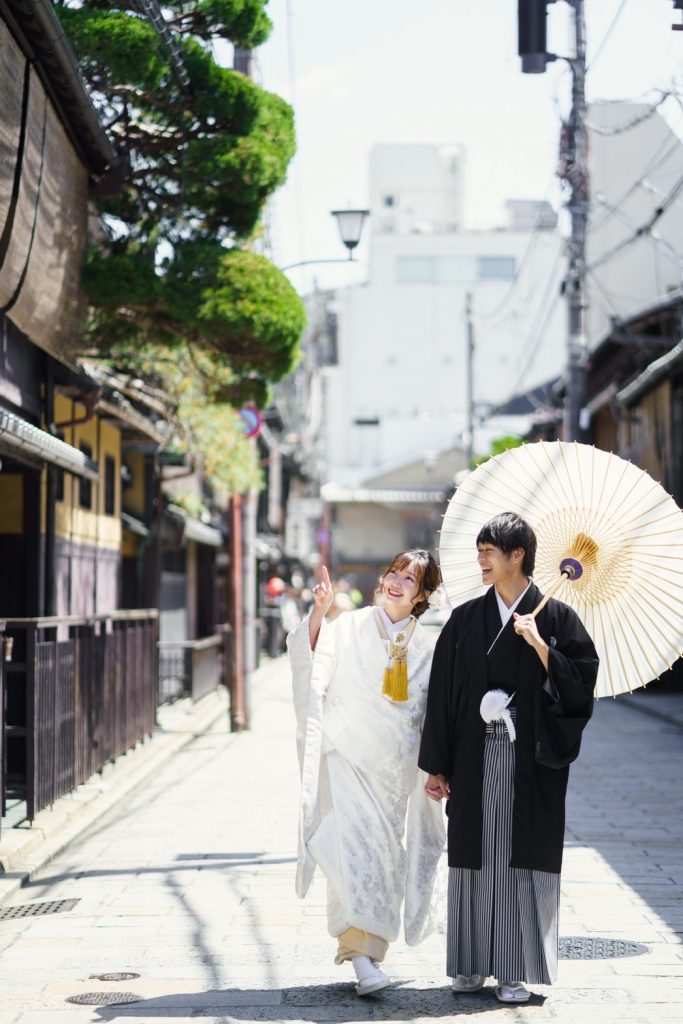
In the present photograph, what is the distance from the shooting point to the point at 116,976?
6.54 m

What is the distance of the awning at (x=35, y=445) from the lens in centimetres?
923

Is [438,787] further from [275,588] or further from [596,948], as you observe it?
[275,588]

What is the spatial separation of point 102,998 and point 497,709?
6.74ft

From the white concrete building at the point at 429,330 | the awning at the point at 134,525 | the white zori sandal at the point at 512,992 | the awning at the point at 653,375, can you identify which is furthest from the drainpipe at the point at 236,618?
the white concrete building at the point at 429,330

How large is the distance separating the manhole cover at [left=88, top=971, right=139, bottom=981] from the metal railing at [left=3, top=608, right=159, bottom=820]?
412 cm

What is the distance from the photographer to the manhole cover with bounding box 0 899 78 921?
26.3ft

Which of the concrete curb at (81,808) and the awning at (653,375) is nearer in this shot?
the concrete curb at (81,808)

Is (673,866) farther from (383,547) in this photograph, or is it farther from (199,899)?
(383,547)

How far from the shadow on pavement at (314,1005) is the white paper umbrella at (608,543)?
1.44 meters

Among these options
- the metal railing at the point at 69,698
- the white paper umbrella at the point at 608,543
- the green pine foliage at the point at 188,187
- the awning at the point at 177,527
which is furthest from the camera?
the awning at the point at 177,527

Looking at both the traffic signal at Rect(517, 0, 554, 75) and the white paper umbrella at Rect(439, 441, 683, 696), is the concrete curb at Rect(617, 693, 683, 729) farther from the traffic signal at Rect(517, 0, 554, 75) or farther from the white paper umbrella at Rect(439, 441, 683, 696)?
the white paper umbrella at Rect(439, 441, 683, 696)

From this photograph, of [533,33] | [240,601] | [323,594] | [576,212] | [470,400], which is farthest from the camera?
[470,400]

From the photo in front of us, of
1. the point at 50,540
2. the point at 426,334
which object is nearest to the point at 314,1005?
the point at 50,540

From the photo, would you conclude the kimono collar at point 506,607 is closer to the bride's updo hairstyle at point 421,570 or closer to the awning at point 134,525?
the bride's updo hairstyle at point 421,570
